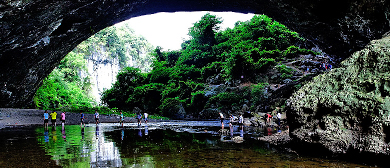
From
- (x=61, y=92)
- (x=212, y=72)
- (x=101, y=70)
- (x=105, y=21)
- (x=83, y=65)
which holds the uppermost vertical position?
(x=101, y=70)

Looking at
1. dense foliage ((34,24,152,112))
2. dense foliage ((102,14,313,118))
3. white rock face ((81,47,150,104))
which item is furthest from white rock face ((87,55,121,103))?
dense foliage ((102,14,313,118))

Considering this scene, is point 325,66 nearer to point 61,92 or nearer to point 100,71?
point 61,92

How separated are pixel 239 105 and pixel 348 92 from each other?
2271cm

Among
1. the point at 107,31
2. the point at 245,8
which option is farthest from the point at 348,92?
the point at 107,31

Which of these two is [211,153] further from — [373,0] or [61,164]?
[373,0]

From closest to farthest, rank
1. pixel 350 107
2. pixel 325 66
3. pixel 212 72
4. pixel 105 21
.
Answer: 1. pixel 350 107
2. pixel 105 21
3. pixel 325 66
4. pixel 212 72

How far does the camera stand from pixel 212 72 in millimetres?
37438

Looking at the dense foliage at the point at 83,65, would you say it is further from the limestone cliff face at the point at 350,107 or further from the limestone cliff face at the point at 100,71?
the limestone cliff face at the point at 350,107

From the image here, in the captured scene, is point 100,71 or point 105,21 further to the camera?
point 100,71

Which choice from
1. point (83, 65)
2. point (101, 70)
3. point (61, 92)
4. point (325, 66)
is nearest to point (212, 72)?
point (325, 66)

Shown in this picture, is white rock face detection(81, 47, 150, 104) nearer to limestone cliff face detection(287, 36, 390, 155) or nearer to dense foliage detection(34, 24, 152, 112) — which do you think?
dense foliage detection(34, 24, 152, 112)

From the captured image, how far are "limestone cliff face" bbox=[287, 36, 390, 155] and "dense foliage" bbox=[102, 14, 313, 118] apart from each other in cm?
2051

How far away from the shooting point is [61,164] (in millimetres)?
4309

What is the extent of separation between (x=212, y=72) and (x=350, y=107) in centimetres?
3244
